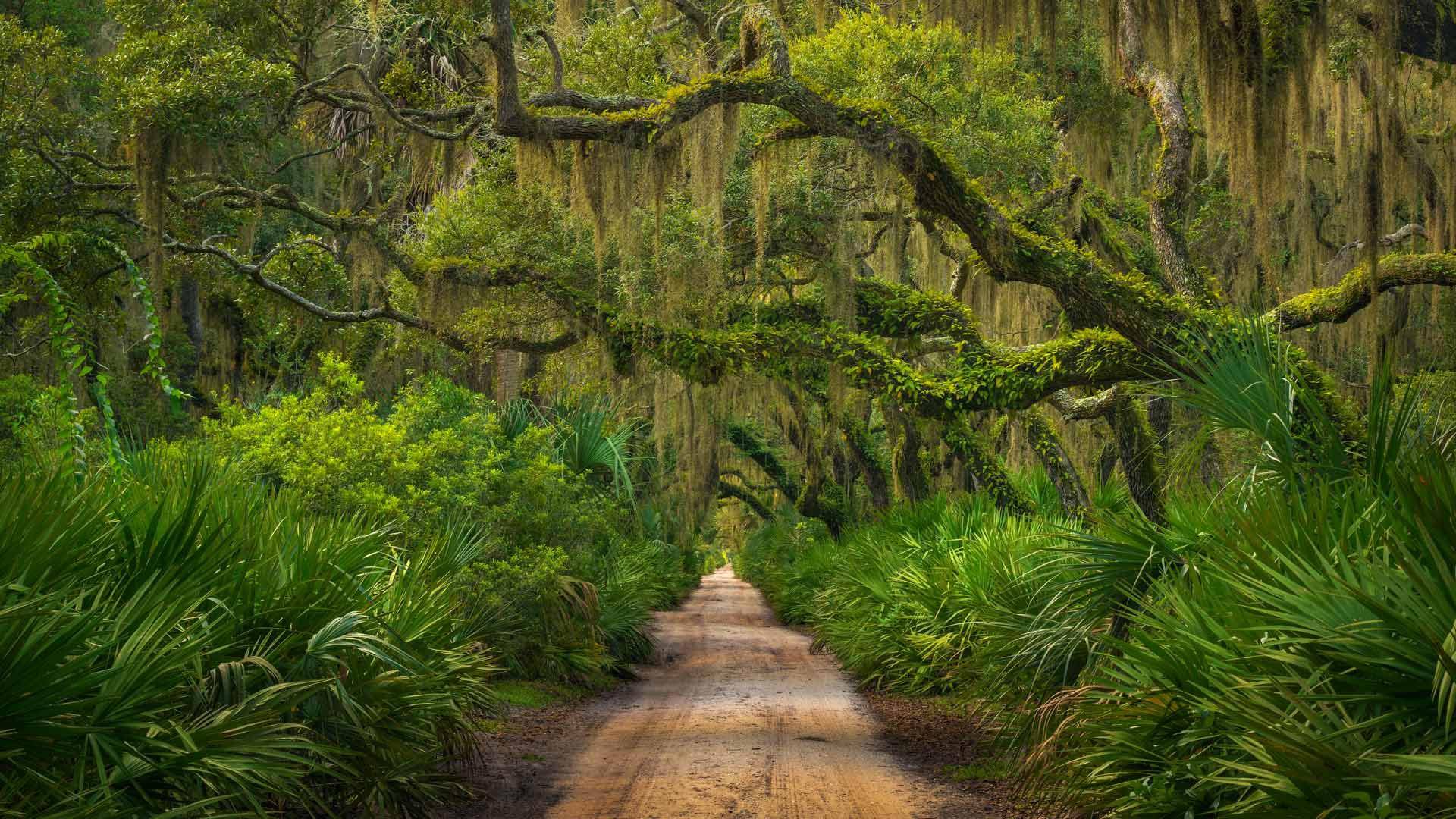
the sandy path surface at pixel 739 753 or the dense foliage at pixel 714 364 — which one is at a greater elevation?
the dense foliage at pixel 714 364

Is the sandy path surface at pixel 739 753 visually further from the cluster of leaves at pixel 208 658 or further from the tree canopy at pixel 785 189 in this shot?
the tree canopy at pixel 785 189

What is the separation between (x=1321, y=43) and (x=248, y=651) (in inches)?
434

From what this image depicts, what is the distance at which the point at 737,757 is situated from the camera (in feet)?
30.2

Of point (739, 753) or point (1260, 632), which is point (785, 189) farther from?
point (1260, 632)

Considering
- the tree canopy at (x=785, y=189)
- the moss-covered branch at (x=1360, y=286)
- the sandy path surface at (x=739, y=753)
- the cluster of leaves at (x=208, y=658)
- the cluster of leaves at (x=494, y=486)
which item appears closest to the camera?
the cluster of leaves at (x=208, y=658)

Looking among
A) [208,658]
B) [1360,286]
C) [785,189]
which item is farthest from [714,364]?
[208,658]

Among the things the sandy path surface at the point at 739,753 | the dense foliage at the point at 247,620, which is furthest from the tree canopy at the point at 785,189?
the sandy path surface at the point at 739,753

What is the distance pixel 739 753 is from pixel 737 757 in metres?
0.17

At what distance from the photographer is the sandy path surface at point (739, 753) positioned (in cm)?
745

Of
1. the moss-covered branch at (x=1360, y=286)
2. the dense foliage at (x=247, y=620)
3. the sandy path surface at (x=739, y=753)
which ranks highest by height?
the moss-covered branch at (x=1360, y=286)

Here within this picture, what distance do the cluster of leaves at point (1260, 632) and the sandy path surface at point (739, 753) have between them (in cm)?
119

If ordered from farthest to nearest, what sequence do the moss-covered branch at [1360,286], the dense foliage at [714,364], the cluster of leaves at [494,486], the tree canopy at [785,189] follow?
the tree canopy at [785,189] < the moss-covered branch at [1360,286] < the cluster of leaves at [494,486] < the dense foliage at [714,364]

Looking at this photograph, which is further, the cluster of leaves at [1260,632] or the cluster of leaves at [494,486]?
the cluster of leaves at [494,486]

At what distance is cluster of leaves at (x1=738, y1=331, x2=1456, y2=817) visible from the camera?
390 centimetres
